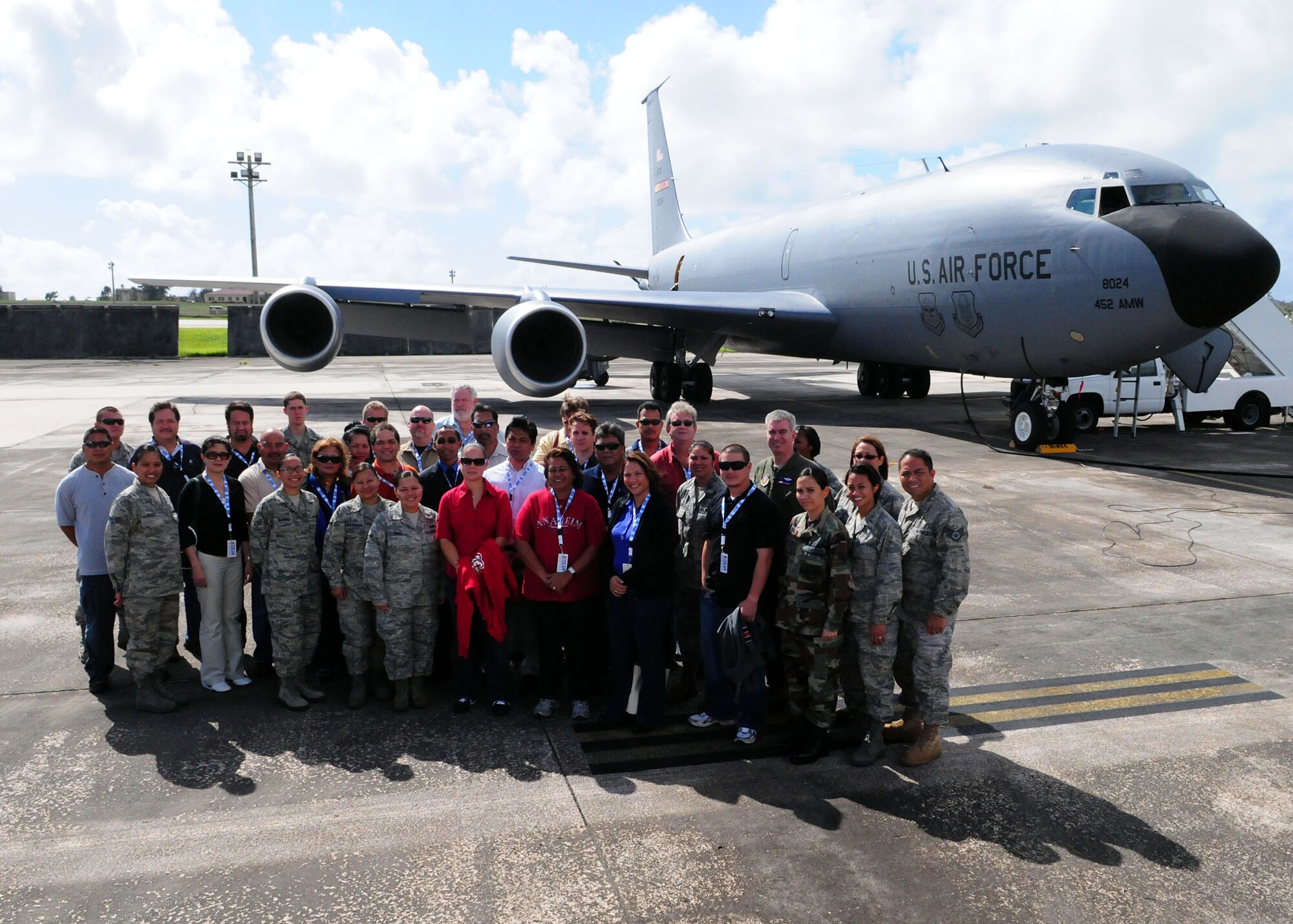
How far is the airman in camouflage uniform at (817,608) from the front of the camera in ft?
15.5

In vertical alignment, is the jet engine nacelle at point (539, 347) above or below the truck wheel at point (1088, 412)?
above

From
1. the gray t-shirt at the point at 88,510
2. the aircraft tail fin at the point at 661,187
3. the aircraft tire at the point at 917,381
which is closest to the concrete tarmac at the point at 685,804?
the gray t-shirt at the point at 88,510

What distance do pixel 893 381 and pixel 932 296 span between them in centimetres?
787

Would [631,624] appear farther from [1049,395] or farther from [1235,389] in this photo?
[1235,389]

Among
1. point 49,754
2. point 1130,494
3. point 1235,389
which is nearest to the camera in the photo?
point 49,754

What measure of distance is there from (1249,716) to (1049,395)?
10.2 metres

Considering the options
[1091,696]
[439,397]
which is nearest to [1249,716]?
[1091,696]

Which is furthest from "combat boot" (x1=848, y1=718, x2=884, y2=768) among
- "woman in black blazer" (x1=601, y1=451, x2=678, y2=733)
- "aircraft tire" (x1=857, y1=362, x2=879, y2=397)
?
"aircraft tire" (x1=857, y1=362, x2=879, y2=397)

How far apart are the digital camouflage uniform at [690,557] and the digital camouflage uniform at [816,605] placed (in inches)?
20.3

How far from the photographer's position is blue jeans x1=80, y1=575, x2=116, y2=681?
220 inches

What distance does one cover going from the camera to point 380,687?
566 cm

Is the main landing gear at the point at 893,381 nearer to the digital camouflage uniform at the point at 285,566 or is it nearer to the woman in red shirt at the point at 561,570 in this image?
the woman in red shirt at the point at 561,570

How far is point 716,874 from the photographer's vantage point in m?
3.84

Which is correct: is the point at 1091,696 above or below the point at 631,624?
below
